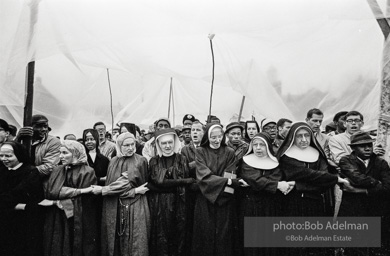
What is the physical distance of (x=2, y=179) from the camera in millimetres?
4473

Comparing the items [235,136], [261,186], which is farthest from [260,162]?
[235,136]

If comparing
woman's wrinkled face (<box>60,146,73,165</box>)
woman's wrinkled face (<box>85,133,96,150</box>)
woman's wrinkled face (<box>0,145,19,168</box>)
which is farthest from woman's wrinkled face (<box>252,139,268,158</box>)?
woman's wrinkled face (<box>0,145,19,168</box>)

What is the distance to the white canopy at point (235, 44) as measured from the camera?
14.9 feet

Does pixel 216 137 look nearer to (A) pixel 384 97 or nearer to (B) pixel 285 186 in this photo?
(B) pixel 285 186

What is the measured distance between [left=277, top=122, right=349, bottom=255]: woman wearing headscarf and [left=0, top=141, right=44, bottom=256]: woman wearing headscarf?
8.76 feet

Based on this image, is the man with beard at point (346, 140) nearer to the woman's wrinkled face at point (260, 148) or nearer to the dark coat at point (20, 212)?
the woman's wrinkled face at point (260, 148)

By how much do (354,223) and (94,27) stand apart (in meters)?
3.50

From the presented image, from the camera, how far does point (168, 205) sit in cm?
471

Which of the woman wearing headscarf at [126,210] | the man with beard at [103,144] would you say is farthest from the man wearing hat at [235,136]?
the man with beard at [103,144]

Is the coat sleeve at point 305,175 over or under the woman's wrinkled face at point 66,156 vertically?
under

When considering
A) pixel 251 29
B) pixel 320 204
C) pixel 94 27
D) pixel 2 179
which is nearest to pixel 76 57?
pixel 94 27

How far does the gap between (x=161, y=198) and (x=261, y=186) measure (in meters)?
1.11

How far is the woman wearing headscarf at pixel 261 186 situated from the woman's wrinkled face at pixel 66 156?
185 cm

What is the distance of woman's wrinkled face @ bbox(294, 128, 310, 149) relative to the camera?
464 centimetres
